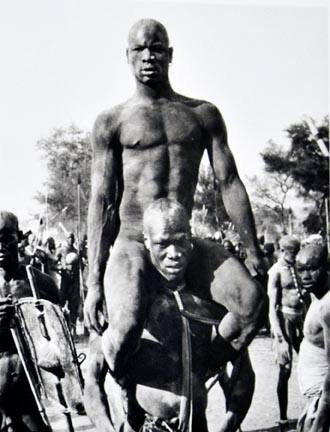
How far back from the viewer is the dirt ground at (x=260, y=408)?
5531 mm

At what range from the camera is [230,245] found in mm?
8617

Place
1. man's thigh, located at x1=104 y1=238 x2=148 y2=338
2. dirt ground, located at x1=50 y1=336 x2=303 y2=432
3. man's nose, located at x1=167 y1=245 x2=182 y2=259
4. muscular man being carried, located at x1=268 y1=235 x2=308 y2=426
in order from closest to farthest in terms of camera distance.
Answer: man's thigh, located at x1=104 y1=238 x2=148 y2=338, man's nose, located at x1=167 y1=245 x2=182 y2=259, dirt ground, located at x1=50 y1=336 x2=303 y2=432, muscular man being carried, located at x1=268 y1=235 x2=308 y2=426

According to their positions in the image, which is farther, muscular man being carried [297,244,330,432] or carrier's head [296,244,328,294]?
carrier's head [296,244,328,294]

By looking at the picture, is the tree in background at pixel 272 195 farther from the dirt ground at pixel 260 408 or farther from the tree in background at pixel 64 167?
the dirt ground at pixel 260 408

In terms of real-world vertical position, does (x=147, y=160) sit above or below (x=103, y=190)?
above

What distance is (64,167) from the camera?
6152mm

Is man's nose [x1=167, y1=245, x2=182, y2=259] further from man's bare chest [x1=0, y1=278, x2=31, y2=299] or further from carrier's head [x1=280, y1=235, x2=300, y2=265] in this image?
carrier's head [x1=280, y1=235, x2=300, y2=265]

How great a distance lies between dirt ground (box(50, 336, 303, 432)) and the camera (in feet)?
18.1

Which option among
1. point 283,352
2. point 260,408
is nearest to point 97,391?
point 283,352

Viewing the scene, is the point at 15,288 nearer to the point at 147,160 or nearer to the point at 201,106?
the point at 147,160

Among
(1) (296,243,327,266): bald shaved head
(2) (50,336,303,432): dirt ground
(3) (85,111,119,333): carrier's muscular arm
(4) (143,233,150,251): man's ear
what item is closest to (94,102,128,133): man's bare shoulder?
(3) (85,111,119,333): carrier's muscular arm

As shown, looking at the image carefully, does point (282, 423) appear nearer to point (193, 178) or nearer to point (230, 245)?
point (193, 178)

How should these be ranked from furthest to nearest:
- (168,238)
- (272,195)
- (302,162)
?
1. (272,195)
2. (302,162)
3. (168,238)

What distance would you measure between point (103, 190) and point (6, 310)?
31.5 inches
